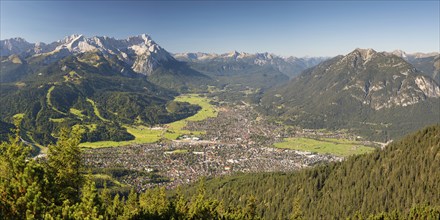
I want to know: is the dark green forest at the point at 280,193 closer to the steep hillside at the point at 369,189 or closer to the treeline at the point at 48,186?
the treeline at the point at 48,186

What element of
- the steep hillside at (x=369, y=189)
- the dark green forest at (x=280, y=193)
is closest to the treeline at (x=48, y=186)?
the dark green forest at (x=280, y=193)

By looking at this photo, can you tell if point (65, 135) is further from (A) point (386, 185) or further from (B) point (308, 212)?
(A) point (386, 185)

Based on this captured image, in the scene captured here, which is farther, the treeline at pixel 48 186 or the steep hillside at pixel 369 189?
the steep hillside at pixel 369 189

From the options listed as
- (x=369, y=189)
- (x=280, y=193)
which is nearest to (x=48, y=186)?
(x=280, y=193)

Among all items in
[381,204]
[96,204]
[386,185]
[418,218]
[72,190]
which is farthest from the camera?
[386,185]

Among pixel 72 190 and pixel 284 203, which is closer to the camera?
pixel 72 190

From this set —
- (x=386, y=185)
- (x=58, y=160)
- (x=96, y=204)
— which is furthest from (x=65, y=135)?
(x=386, y=185)

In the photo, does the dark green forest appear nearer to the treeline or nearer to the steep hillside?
the treeline

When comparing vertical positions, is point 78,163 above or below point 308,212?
above
